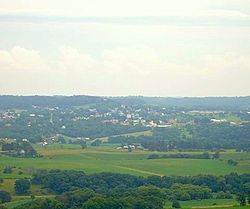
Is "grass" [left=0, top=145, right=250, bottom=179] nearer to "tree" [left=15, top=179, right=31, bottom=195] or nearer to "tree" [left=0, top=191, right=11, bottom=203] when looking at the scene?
"tree" [left=15, top=179, right=31, bottom=195]

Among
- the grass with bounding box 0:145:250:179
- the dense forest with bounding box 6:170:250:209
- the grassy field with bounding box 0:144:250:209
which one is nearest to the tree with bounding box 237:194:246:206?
the dense forest with bounding box 6:170:250:209

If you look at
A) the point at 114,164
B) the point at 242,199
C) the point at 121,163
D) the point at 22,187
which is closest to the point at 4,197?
the point at 22,187

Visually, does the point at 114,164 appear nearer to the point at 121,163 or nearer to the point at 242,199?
the point at 121,163

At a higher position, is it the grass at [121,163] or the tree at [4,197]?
the grass at [121,163]

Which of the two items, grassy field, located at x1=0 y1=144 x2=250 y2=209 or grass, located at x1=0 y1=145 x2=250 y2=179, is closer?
grassy field, located at x1=0 y1=144 x2=250 y2=209

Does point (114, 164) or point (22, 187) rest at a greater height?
point (114, 164)

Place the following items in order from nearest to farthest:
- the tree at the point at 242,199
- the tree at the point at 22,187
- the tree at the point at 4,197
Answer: the tree at the point at 242,199, the tree at the point at 4,197, the tree at the point at 22,187

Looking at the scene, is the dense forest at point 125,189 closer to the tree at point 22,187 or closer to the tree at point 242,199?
the tree at point 242,199

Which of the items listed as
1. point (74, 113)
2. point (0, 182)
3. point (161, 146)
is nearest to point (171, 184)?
point (0, 182)

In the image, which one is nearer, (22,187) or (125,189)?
(125,189)

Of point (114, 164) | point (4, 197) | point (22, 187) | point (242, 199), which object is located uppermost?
point (242, 199)

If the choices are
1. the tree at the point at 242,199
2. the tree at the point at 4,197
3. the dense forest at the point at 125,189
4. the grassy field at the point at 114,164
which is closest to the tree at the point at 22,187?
the grassy field at the point at 114,164
